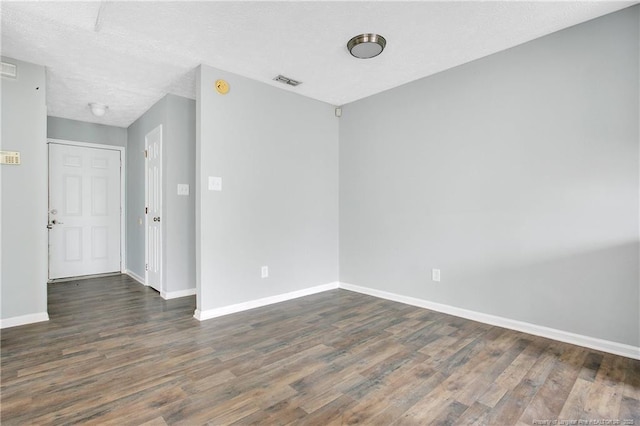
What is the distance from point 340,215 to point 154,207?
8.34ft

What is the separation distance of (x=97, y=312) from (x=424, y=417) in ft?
11.1

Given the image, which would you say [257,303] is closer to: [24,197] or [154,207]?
[154,207]

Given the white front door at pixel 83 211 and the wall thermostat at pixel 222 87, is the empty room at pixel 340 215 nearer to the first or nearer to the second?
the wall thermostat at pixel 222 87

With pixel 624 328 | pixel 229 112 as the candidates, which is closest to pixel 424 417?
pixel 624 328

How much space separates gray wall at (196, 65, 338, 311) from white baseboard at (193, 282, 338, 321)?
0.05 metres

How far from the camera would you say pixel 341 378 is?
2.08 m

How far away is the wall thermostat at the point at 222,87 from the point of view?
3.26 meters

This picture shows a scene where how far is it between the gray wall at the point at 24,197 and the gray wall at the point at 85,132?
2.13m

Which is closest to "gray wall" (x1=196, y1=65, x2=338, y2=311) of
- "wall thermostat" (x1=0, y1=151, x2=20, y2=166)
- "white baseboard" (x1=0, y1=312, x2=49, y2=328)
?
"white baseboard" (x1=0, y1=312, x2=49, y2=328)

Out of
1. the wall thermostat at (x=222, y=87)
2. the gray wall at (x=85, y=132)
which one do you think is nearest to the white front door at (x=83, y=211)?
the gray wall at (x=85, y=132)

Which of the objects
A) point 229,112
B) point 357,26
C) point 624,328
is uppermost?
point 357,26

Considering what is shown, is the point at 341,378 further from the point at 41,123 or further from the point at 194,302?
the point at 41,123

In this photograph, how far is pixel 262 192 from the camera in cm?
369

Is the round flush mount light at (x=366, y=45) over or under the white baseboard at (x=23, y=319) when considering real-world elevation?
over
